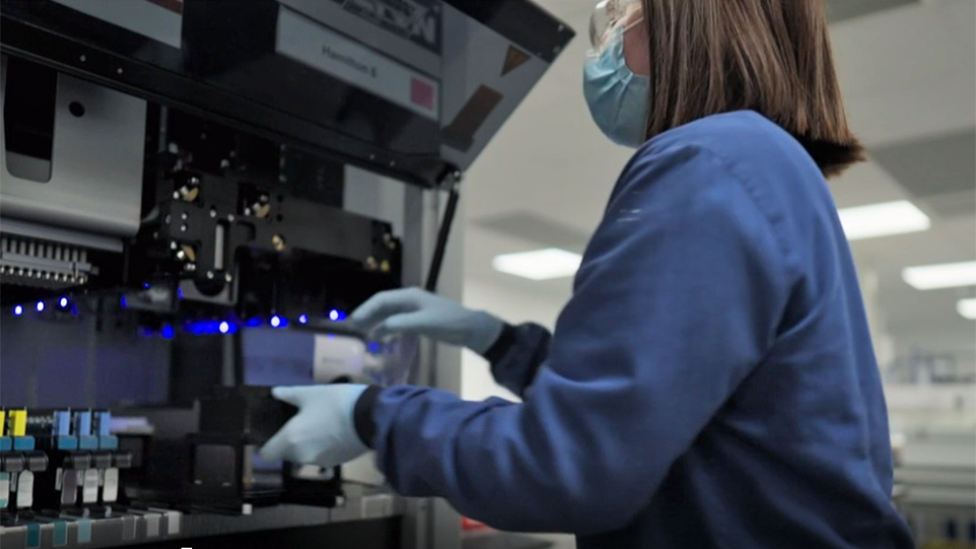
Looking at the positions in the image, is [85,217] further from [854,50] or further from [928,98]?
[928,98]

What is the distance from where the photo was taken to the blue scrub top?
2.18ft

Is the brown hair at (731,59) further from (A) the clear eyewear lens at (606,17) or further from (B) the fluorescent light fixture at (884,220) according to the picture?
(B) the fluorescent light fixture at (884,220)

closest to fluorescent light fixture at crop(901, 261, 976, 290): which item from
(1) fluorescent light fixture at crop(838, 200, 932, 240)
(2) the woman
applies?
(1) fluorescent light fixture at crop(838, 200, 932, 240)

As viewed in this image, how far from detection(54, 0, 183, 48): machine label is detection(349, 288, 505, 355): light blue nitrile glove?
48cm

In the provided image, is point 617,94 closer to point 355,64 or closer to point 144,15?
point 355,64

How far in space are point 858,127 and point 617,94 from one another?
3081 mm

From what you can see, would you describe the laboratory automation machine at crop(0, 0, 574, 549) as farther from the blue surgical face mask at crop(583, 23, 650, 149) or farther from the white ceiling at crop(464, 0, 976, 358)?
the white ceiling at crop(464, 0, 976, 358)

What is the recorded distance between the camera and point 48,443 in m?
0.96

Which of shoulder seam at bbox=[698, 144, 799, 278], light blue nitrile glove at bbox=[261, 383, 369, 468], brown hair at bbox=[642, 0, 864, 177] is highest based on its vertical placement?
brown hair at bbox=[642, 0, 864, 177]

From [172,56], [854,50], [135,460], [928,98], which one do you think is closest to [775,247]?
[172,56]

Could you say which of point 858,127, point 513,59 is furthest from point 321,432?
point 858,127

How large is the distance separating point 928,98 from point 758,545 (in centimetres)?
321

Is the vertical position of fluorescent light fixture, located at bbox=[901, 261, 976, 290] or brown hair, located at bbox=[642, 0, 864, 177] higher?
fluorescent light fixture, located at bbox=[901, 261, 976, 290]

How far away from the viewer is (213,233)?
1030 millimetres
